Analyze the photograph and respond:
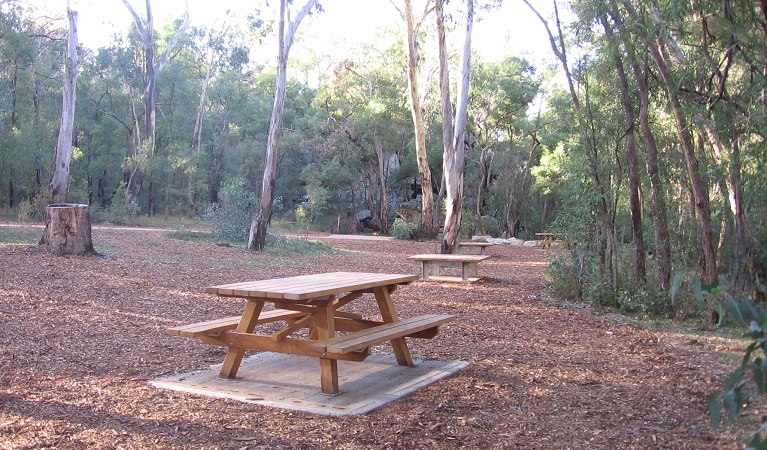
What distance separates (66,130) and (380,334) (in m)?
20.0

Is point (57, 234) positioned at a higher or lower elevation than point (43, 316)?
higher

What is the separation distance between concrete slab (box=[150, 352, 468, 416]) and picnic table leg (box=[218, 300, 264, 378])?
0.23 feet

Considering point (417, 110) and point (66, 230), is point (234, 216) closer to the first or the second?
point (417, 110)

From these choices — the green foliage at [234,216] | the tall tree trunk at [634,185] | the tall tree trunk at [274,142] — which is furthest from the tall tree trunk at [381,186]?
the tall tree trunk at [634,185]

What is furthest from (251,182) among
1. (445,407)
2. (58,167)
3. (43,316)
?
(445,407)

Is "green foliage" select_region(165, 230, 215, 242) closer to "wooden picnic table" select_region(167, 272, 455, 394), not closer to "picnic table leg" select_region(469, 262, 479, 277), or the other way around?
"picnic table leg" select_region(469, 262, 479, 277)

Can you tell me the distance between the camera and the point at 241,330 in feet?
16.5

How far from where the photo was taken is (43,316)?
7098mm

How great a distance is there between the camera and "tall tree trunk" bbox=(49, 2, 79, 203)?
21203mm

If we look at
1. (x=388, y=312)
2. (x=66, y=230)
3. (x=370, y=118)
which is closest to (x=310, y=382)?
(x=388, y=312)

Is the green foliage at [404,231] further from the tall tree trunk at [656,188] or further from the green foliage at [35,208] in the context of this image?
the tall tree trunk at [656,188]

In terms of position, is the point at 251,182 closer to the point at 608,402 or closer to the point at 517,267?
the point at 517,267

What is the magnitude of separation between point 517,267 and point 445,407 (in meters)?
11.9

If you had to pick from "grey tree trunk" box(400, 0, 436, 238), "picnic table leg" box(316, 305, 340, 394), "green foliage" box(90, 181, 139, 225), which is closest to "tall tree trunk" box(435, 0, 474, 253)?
"grey tree trunk" box(400, 0, 436, 238)
